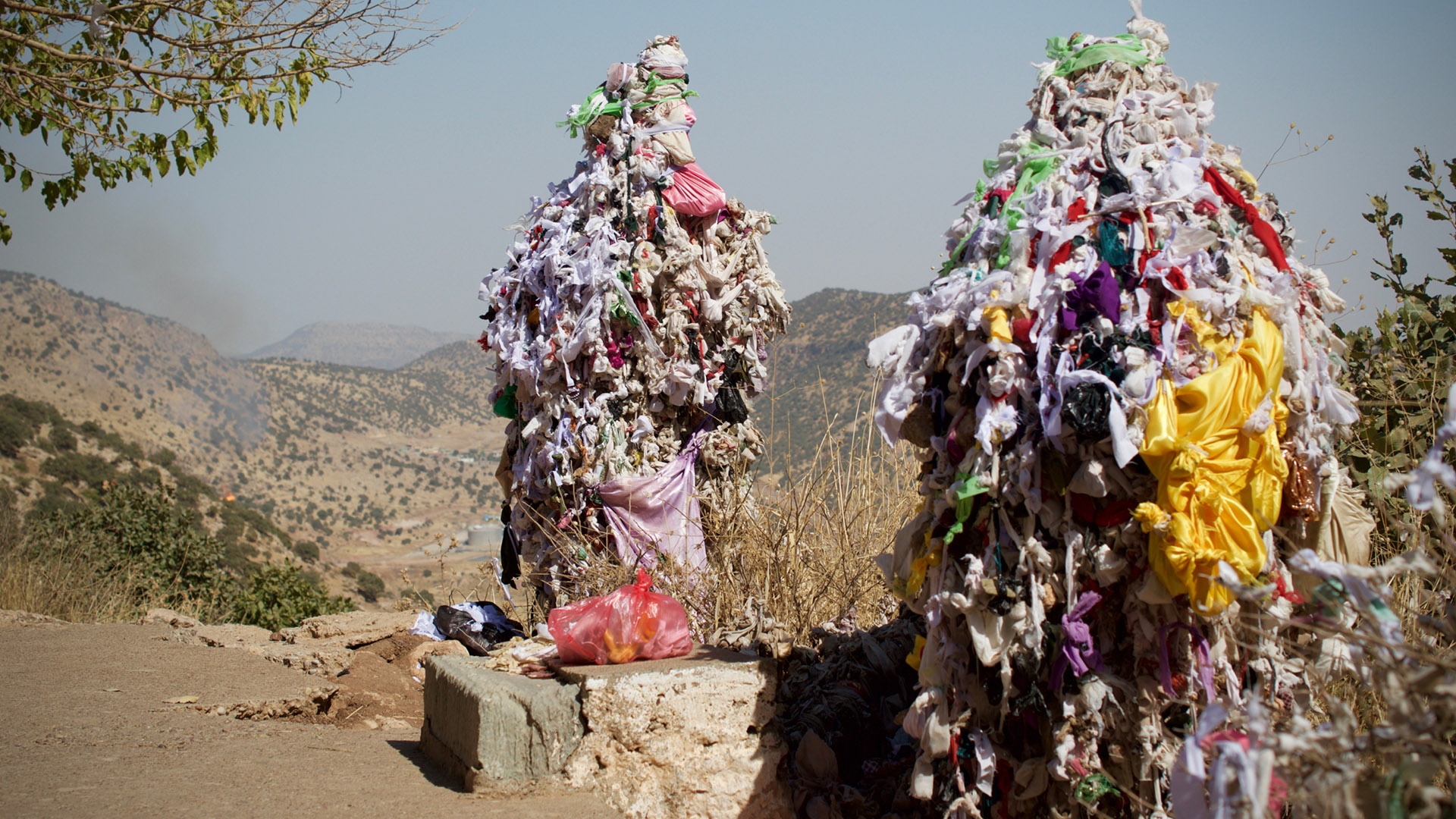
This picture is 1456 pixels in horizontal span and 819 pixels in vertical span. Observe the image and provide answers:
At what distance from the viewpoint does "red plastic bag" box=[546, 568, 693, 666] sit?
3637 mm

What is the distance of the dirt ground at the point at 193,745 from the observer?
3189 mm

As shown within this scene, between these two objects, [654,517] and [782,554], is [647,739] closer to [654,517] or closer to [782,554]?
[782,554]

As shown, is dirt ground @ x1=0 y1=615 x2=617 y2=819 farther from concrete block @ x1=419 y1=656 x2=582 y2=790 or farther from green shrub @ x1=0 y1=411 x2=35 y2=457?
green shrub @ x1=0 y1=411 x2=35 y2=457

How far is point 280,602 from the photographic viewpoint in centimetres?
885

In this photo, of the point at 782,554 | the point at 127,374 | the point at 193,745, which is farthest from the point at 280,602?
the point at 127,374

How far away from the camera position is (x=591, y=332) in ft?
16.5

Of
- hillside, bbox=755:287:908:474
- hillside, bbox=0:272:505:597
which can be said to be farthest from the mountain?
hillside, bbox=755:287:908:474

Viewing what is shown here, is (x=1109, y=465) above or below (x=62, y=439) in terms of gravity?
below

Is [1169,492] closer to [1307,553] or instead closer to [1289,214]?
[1307,553]

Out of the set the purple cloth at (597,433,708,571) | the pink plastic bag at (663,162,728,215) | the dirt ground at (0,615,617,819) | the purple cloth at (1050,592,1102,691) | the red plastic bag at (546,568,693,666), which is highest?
the pink plastic bag at (663,162,728,215)

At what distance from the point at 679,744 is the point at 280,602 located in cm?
667

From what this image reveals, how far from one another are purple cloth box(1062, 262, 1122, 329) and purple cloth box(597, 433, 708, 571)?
2.70 m

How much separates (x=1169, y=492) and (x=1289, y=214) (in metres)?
1.10

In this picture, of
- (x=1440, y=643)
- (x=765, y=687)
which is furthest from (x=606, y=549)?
(x=1440, y=643)
